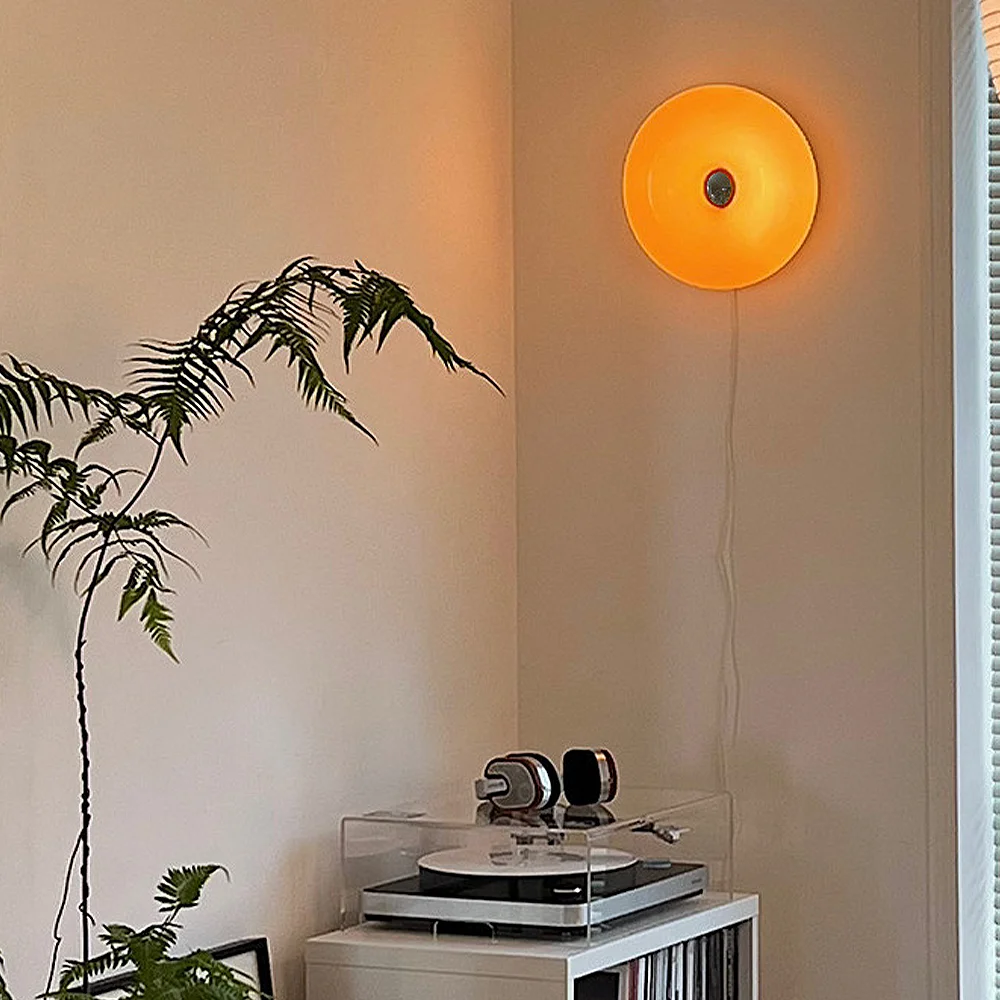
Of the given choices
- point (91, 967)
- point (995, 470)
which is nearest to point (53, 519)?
point (91, 967)

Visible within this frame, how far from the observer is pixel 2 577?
6.42ft

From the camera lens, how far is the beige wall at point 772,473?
2781 millimetres

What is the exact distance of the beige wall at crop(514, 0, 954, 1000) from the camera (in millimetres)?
2781

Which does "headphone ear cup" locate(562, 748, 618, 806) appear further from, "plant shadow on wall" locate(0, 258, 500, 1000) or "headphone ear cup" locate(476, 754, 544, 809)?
"plant shadow on wall" locate(0, 258, 500, 1000)

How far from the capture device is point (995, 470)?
2855 millimetres

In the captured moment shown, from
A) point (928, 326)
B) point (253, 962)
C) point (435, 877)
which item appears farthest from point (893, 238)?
point (253, 962)

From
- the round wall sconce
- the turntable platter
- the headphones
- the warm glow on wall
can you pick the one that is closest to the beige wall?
the round wall sconce

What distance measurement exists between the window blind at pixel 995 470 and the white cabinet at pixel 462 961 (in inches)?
25.2

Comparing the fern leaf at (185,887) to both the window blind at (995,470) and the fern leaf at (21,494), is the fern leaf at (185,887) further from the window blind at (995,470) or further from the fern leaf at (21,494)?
the window blind at (995,470)

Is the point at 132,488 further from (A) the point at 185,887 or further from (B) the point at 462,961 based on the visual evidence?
(B) the point at 462,961

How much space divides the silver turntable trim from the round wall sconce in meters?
0.91

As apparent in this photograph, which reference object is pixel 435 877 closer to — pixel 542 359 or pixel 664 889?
pixel 664 889

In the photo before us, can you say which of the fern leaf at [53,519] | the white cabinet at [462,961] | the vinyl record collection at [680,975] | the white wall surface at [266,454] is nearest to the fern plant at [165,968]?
the white wall surface at [266,454]

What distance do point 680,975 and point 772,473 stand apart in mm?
787
